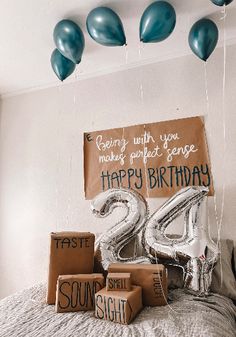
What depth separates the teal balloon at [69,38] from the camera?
1.33 m

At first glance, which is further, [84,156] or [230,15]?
[84,156]

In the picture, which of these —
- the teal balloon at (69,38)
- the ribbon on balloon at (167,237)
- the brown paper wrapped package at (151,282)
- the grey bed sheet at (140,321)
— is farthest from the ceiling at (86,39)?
the grey bed sheet at (140,321)

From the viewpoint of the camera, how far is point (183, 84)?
1.66m

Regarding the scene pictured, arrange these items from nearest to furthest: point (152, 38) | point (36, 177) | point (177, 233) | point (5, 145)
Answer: point (152, 38), point (177, 233), point (36, 177), point (5, 145)

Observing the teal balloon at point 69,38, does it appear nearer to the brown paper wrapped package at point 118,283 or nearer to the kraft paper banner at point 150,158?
the kraft paper banner at point 150,158

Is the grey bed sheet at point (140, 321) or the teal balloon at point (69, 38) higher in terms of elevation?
the teal balloon at point (69, 38)

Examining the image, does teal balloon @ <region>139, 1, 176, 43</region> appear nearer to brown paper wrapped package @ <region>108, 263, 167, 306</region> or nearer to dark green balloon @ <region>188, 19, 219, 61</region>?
dark green balloon @ <region>188, 19, 219, 61</region>

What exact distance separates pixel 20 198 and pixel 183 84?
1363 millimetres

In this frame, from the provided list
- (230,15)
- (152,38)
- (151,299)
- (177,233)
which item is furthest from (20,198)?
(230,15)

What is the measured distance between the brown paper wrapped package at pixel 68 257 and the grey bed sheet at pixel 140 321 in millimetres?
116

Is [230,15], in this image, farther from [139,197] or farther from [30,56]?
[30,56]

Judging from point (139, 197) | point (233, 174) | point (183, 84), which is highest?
point (183, 84)

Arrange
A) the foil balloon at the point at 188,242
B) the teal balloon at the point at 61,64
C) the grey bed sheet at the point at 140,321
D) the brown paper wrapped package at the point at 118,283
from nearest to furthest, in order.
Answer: the grey bed sheet at the point at 140,321 → the brown paper wrapped package at the point at 118,283 → the foil balloon at the point at 188,242 → the teal balloon at the point at 61,64

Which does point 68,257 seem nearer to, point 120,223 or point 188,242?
point 120,223
